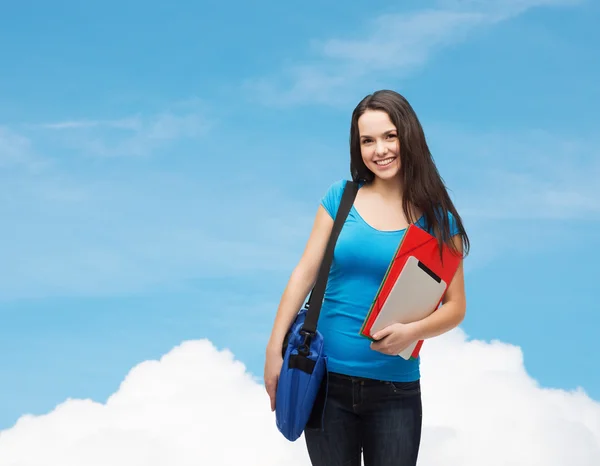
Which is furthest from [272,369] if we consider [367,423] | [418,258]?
[418,258]

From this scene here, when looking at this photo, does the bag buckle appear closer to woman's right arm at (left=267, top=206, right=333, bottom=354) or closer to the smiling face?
woman's right arm at (left=267, top=206, right=333, bottom=354)

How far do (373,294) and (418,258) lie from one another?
0.26 meters

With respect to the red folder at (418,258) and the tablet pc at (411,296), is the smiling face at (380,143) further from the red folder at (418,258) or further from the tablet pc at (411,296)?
the tablet pc at (411,296)

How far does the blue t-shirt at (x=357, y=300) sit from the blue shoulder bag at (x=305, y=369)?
1.7 inches

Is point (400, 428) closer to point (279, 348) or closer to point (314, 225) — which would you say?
point (279, 348)

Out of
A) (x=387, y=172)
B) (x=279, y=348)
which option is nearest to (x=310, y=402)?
(x=279, y=348)

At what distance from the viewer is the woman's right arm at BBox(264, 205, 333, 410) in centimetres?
364

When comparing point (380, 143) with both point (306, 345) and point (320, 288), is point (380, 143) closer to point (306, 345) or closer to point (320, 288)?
point (320, 288)

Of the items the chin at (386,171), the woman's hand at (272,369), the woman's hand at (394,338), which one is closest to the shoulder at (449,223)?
the chin at (386,171)

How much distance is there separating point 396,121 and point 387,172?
0.80 ft

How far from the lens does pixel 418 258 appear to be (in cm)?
345

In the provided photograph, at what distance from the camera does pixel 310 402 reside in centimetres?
353

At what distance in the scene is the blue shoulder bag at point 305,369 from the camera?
3.52m

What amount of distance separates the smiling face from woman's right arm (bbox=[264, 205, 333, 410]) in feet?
1.13
